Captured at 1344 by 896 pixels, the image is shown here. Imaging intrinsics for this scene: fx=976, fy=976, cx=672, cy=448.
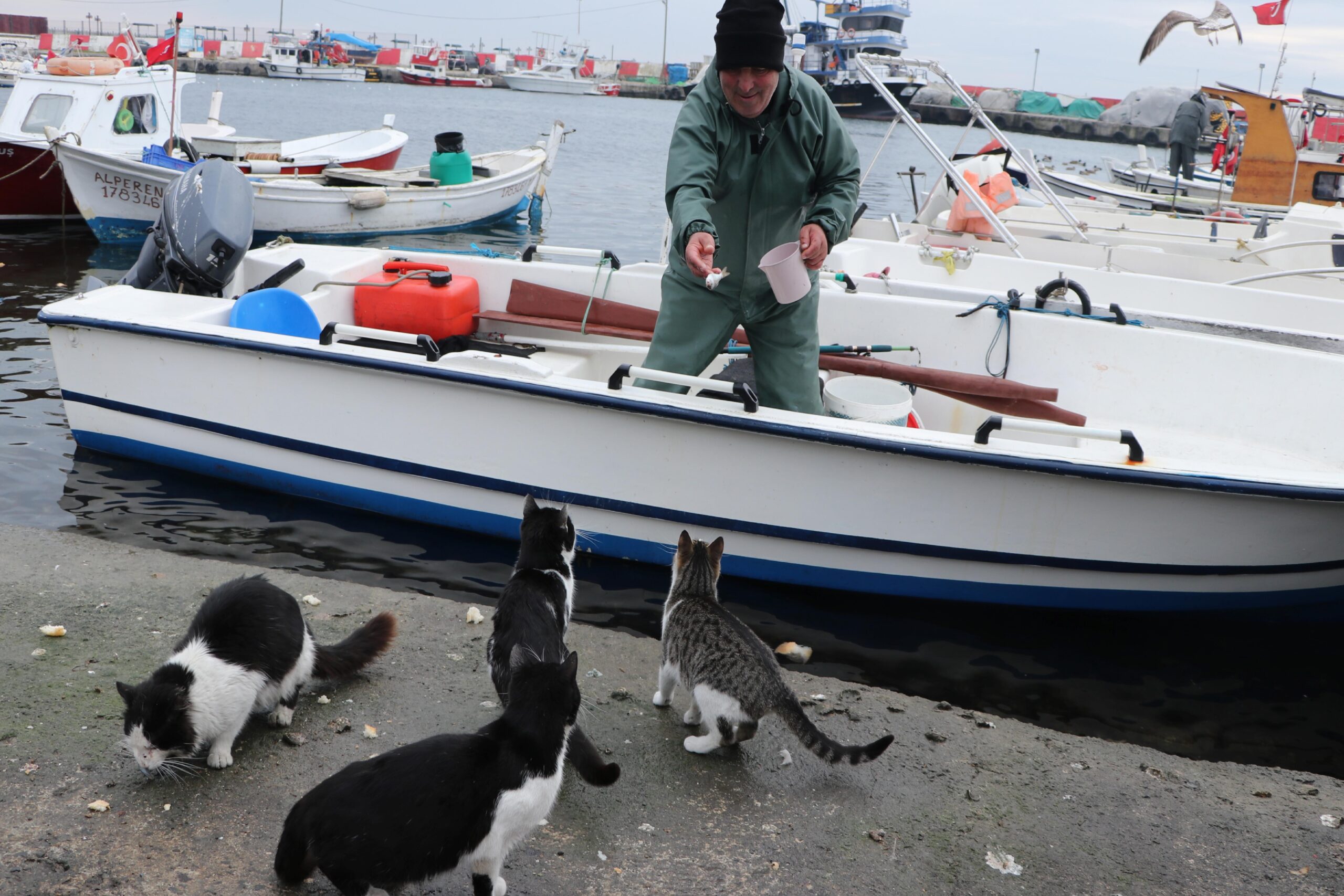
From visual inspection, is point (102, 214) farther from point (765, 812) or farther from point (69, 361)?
point (765, 812)

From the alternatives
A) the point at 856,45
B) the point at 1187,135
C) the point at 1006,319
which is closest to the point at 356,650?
the point at 1006,319

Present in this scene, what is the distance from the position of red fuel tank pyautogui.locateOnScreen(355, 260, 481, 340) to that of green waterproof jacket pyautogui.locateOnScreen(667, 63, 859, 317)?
2.35 meters

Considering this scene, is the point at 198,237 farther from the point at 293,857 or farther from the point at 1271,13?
the point at 1271,13

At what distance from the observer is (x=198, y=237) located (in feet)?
18.6

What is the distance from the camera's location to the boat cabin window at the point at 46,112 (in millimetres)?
13547

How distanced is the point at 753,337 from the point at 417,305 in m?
2.58

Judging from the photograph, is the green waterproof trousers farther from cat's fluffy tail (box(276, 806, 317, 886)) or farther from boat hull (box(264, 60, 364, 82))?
boat hull (box(264, 60, 364, 82))

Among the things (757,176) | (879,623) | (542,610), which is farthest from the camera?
(879,623)

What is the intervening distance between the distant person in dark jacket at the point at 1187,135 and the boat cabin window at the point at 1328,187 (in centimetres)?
365

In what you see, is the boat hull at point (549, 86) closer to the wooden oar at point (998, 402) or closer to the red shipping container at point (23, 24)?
the red shipping container at point (23, 24)

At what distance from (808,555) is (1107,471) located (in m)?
1.33

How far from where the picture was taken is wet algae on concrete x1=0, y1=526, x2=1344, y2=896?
7.61 feet

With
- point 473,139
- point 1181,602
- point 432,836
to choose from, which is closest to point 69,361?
point 432,836

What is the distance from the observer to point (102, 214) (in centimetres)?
1321
